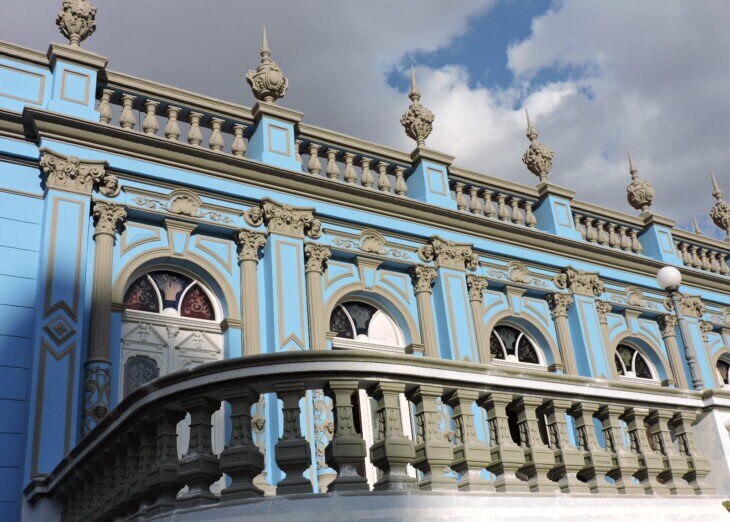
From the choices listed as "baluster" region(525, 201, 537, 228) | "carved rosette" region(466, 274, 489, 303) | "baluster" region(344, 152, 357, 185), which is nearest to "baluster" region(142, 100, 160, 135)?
"baluster" region(344, 152, 357, 185)

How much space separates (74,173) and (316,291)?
139 inches

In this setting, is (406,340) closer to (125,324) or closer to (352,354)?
(125,324)

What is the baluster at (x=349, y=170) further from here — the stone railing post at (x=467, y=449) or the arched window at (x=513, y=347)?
the stone railing post at (x=467, y=449)

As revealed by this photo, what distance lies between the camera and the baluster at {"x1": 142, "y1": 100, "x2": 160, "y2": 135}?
35.5 feet

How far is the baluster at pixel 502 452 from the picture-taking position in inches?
228

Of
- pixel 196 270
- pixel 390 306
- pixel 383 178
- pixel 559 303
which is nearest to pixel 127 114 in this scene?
pixel 196 270

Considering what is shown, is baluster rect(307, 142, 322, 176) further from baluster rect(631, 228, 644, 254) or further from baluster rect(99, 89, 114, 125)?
baluster rect(631, 228, 644, 254)

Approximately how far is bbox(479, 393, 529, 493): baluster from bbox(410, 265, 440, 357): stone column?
232 inches

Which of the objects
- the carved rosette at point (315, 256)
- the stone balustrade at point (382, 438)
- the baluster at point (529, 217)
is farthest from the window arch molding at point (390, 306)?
the stone balustrade at point (382, 438)

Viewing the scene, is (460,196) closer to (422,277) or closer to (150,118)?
(422,277)

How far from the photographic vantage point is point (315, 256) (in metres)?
11.5

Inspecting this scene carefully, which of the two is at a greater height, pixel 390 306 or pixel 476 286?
pixel 476 286

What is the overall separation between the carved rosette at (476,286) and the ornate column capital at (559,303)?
1.60 meters

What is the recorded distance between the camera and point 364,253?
12.1m
